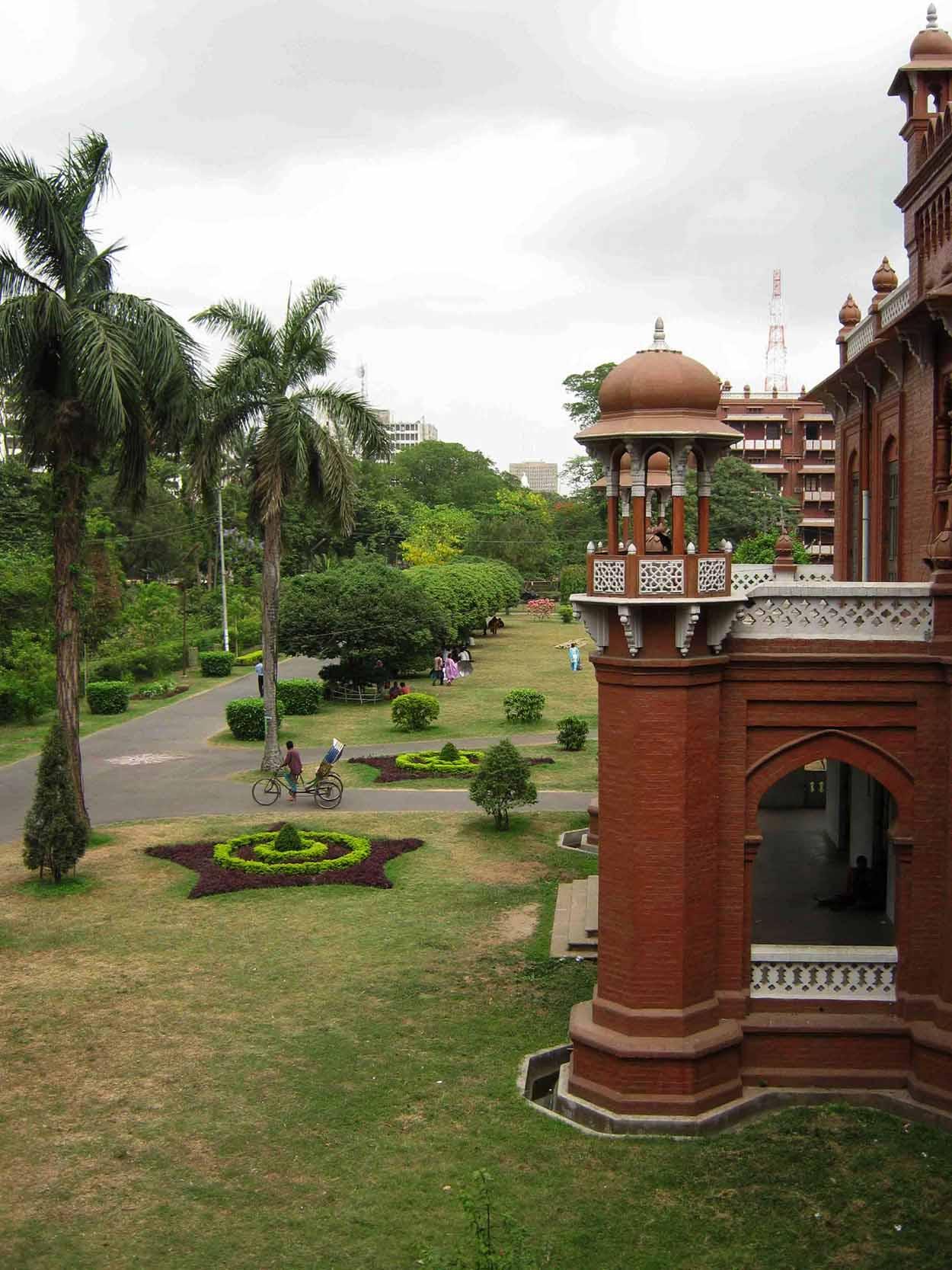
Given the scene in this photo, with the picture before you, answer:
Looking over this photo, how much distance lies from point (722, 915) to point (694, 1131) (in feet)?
6.44

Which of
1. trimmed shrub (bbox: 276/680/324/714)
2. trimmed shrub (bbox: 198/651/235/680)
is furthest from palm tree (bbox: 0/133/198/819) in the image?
trimmed shrub (bbox: 198/651/235/680)

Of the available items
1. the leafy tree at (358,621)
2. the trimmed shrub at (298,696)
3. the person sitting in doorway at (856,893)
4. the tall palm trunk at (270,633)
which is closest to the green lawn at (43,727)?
the trimmed shrub at (298,696)

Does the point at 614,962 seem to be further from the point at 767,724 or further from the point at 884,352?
the point at 884,352

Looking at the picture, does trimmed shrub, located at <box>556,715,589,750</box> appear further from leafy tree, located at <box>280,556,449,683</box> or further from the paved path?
leafy tree, located at <box>280,556,449,683</box>

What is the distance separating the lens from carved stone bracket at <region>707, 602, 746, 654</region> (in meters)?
11.0

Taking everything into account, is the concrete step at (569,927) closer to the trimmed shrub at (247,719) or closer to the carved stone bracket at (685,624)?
the carved stone bracket at (685,624)

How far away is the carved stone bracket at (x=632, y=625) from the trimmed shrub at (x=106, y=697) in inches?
1114

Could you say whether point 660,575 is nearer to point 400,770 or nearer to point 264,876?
point 264,876

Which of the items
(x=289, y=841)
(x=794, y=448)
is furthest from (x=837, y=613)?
(x=794, y=448)

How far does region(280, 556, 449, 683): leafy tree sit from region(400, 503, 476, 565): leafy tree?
32.0 m

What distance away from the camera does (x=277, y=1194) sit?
9.67 m

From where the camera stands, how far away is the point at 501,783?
21.2 metres

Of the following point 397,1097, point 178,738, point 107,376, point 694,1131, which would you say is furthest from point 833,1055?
point 178,738

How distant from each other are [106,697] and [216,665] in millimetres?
10032
